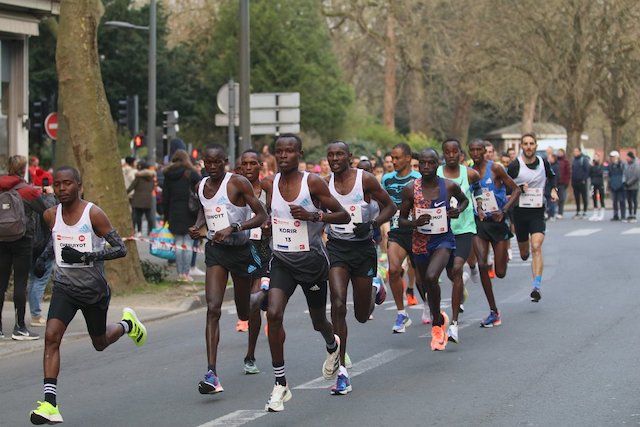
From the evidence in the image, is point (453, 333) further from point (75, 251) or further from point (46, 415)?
point (46, 415)

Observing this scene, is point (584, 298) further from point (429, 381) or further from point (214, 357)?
point (214, 357)

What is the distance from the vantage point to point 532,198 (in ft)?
49.4

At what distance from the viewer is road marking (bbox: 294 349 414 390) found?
10.1 m

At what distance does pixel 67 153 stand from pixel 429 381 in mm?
10307

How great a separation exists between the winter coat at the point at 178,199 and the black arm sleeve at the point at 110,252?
1015 centimetres

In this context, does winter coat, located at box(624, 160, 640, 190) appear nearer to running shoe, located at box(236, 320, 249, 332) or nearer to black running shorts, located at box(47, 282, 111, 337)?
running shoe, located at box(236, 320, 249, 332)

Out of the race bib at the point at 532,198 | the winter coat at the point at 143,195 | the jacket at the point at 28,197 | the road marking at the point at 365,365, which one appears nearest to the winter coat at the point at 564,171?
the winter coat at the point at 143,195

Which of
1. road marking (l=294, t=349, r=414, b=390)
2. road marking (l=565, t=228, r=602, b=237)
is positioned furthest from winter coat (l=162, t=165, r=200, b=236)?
road marking (l=565, t=228, r=602, b=237)

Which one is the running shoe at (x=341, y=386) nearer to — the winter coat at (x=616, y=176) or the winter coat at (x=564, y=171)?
the winter coat at (x=616, y=176)

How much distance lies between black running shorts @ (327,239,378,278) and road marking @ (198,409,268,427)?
1.60 m

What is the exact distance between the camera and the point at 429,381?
33.3 ft

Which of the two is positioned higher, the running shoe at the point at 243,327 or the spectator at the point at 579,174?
the spectator at the point at 579,174

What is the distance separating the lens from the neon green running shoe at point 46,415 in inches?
331

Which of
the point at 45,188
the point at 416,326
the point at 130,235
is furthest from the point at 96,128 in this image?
the point at 416,326
